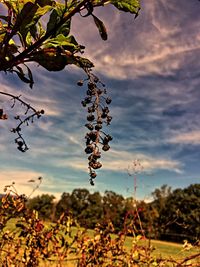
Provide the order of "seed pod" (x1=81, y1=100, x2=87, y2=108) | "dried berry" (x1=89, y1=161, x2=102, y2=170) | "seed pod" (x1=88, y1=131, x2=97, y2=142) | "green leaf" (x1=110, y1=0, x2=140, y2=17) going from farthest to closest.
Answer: "seed pod" (x1=81, y1=100, x2=87, y2=108) < "seed pod" (x1=88, y1=131, x2=97, y2=142) < "dried berry" (x1=89, y1=161, x2=102, y2=170) < "green leaf" (x1=110, y1=0, x2=140, y2=17)

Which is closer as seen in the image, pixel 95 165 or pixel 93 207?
pixel 95 165

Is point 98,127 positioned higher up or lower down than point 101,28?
lower down

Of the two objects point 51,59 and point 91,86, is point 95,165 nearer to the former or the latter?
point 91,86

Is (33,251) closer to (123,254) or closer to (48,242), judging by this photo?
(48,242)

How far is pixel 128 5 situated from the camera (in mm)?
1612

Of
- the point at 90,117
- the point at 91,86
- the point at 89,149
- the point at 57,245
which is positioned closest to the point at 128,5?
the point at 91,86

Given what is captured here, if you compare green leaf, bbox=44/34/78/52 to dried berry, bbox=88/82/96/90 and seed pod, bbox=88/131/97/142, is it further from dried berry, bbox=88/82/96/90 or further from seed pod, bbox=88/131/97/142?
seed pod, bbox=88/131/97/142

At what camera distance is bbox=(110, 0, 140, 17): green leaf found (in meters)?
1.60

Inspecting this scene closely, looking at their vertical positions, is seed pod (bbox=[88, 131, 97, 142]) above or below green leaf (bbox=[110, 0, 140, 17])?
below

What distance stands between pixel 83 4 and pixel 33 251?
10.9 feet

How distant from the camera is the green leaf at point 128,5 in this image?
5.26ft

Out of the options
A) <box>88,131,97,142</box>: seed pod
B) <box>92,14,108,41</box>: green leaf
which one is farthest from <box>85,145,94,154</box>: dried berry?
<box>92,14,108,41</box>: green leaf

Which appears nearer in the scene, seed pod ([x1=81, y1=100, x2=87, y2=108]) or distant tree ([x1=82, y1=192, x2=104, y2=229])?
seed pod ([x1=81, y1=100, x2=87, y2=108])

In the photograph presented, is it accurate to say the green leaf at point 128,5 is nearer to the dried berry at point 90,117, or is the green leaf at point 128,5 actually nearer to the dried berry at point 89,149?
the dried berry at point 90,117
